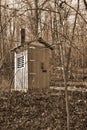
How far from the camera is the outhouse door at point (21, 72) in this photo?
10.9m

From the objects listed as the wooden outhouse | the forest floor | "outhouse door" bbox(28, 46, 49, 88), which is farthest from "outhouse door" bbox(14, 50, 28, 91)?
the forest floor

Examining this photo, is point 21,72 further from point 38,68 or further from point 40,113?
point 40,113

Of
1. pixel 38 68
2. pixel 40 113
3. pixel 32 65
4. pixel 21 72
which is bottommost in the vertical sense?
pixel 40 113

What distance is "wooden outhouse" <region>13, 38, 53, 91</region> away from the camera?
10.9 m

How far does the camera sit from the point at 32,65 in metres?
10.9

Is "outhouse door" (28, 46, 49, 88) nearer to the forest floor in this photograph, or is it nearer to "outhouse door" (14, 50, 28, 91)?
"outhouse door" (14, 50, 28, 91)

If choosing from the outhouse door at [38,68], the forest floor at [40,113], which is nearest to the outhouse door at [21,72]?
the outhouse door at [38,68]

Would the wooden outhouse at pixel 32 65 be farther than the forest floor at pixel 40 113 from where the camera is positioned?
Yes

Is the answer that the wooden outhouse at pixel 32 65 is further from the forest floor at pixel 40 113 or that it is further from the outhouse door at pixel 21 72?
the forest floor at pixel 40 113

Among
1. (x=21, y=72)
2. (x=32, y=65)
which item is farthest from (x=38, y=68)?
(x=21, y=72)

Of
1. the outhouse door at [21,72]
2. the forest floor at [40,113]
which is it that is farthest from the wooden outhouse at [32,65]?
the forest floor at [40,113]

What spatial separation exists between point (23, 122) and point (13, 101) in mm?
2092

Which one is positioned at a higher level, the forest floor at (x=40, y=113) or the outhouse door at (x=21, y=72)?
the outhouse door at (x=21, y=72)

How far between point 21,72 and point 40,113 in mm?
5005
